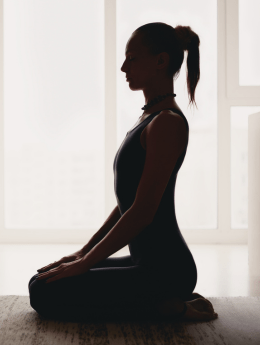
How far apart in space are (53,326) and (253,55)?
9.46 feet

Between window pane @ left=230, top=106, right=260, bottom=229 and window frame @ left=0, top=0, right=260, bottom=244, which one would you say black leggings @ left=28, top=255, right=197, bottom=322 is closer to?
window frame @ left=0, top=0, right=260, bottom=244

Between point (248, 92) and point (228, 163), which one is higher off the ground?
point (248, 92)

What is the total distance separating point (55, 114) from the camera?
3.40 m

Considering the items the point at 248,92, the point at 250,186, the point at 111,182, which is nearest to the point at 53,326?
the point at 250,186

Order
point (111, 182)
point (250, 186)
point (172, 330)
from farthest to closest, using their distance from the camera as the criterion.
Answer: point (111, 182), point (250, 186), point (172, 330)

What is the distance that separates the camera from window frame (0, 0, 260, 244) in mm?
3340

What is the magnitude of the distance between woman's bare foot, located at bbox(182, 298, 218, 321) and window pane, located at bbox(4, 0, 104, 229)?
2.15 m

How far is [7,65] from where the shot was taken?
3.44 meters

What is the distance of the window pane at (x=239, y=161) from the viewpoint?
3381 mm

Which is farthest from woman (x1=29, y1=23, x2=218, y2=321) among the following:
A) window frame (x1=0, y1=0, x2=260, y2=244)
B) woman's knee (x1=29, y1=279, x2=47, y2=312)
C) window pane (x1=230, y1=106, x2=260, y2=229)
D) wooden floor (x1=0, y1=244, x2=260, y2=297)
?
window pane (x1=230, y1=106, x2=260, y2=229)

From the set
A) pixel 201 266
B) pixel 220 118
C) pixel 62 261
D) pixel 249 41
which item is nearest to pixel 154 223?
pixel 62 261

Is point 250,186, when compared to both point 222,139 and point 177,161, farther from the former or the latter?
point 177,161

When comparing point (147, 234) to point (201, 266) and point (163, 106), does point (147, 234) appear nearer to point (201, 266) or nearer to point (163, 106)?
point (163, 106)

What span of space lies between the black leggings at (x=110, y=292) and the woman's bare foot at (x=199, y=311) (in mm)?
59
